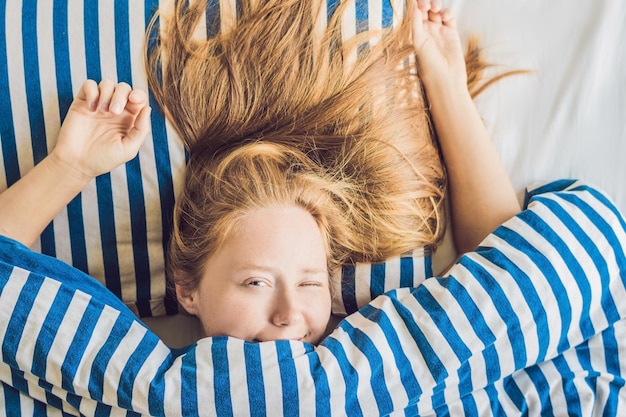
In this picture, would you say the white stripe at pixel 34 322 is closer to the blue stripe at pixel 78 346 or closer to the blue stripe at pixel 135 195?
the blue stripe at pixel 78 346

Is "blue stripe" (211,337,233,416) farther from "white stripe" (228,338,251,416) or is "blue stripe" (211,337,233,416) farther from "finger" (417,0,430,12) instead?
"finger" (417,0,430,12)

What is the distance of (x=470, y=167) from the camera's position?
966 mm

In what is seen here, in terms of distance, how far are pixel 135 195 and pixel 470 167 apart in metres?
0.45

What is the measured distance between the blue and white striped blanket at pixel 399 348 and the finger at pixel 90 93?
0.20 meters

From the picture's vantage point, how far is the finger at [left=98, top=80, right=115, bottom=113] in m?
0.91

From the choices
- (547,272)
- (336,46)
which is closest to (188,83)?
(336,46)

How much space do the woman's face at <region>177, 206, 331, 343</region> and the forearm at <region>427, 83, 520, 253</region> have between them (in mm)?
216

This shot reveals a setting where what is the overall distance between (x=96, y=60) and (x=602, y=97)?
0.69 metres

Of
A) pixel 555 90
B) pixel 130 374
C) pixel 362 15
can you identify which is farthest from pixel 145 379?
pixel 555 90

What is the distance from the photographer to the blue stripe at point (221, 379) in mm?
797

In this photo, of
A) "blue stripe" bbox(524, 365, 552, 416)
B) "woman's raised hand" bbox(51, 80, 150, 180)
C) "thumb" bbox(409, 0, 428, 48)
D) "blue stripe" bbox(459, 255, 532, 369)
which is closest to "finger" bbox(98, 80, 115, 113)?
"woman's raised hand" bbox(51, 80, 150, 180)

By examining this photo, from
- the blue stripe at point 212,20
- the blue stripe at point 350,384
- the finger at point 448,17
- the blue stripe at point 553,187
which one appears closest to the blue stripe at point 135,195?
the blue stripe at point 212,20

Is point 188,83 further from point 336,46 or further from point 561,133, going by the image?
point 561,133

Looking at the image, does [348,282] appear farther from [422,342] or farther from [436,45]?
[436,45]
